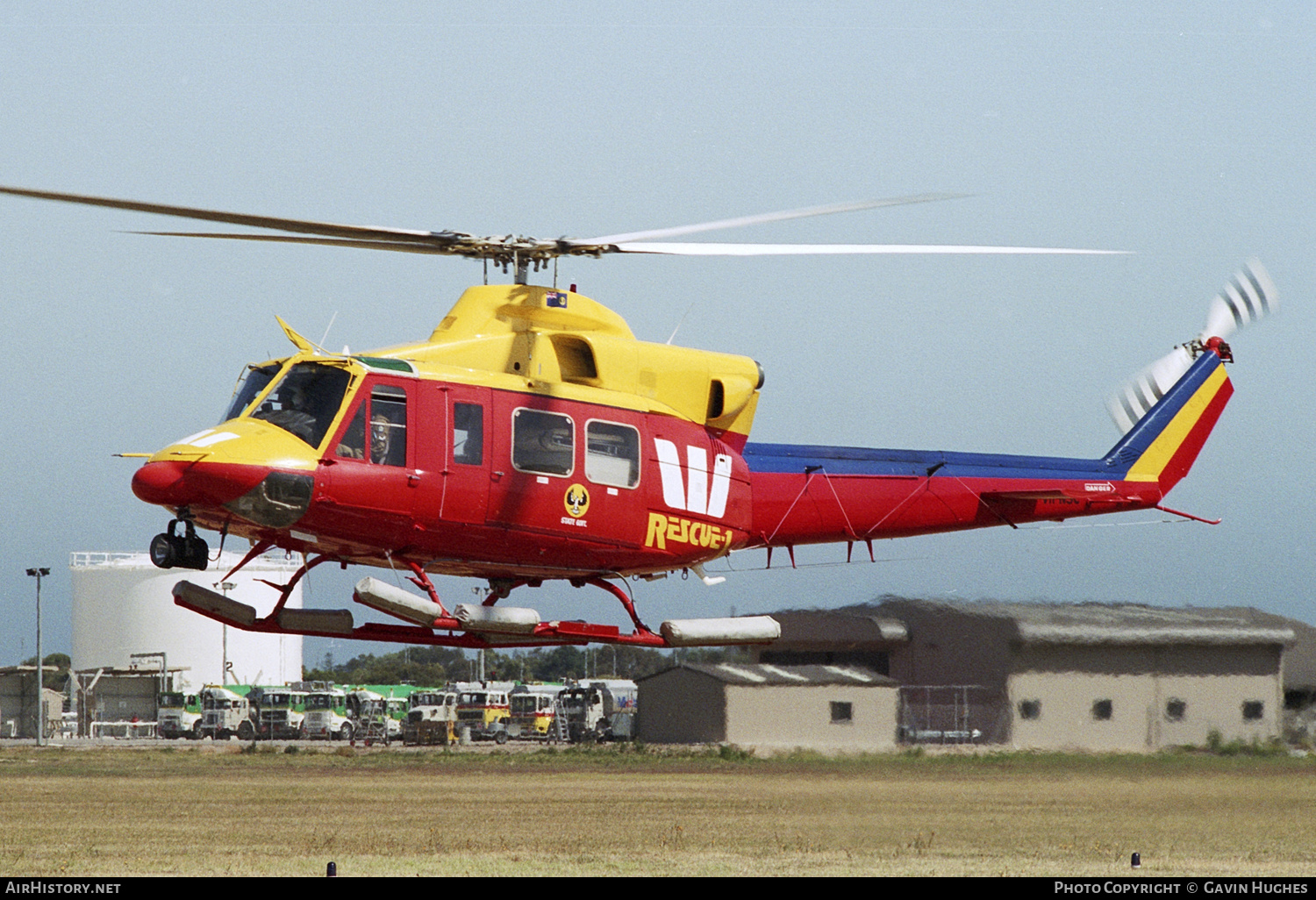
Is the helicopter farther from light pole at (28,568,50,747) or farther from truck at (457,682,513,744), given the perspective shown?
light pole at (28,568,50,747)

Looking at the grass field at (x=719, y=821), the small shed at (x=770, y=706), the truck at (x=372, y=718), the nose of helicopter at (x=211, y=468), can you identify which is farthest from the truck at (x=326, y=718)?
the nose of helicopter at (x=211, y=468)

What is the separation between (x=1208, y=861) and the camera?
19188 mm

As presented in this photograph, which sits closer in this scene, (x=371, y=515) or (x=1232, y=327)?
(x=371, y=515)

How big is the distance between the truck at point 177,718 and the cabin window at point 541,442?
50641 mm

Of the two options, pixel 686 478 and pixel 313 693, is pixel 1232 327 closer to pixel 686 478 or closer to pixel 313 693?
pixel 686 478

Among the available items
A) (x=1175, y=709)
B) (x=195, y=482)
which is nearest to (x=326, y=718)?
(x=1175, y=709)

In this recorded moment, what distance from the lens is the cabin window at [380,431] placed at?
15.1m

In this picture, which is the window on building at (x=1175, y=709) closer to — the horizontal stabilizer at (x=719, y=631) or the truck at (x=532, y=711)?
the horizontal stabilizer at (x=719, y=631)

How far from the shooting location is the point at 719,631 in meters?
16.8

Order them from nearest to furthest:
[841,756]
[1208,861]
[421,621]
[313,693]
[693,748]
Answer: [421,621] → [1208,861] → [841,756] → [693,748] → [313,693]

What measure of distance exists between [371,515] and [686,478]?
3.79 m

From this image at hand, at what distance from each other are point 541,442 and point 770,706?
26.5m

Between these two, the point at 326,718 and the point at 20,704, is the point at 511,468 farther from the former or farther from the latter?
the point at 20,704

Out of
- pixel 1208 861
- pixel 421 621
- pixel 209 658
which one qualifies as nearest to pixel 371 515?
pixel 421 621
